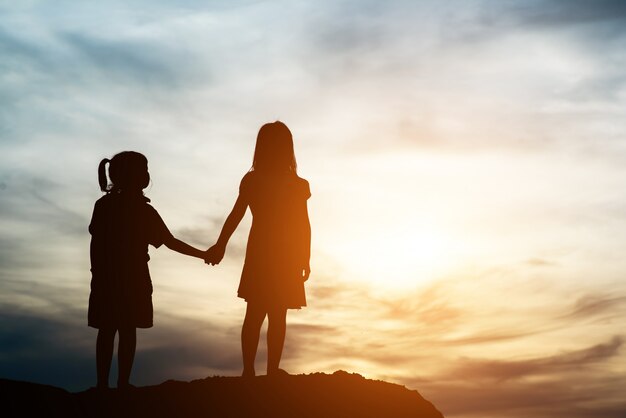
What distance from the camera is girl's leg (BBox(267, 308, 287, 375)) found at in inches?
482

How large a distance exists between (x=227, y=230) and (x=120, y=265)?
1.75 metres

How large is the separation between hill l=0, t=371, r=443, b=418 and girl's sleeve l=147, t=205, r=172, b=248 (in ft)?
6.29

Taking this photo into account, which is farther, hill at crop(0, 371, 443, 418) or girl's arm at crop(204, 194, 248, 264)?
girl's arm at crop(204, 194, 248, 264)

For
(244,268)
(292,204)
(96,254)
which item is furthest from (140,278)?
(292,204)

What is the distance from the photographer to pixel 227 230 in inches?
510

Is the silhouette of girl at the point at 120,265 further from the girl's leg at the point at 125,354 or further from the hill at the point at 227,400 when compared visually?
the hill at the point at 227,400

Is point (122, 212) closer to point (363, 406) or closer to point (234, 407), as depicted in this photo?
point (234, 407)

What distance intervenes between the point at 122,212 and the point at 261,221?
1890 millimetres

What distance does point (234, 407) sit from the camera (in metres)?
11.4

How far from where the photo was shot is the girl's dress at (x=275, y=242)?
12.4m

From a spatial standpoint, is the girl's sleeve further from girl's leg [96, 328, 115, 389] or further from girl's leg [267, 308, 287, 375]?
girl's leg [267, 308, 287, 375]

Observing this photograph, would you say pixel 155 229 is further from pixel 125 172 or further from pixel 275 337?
pixel 275 337

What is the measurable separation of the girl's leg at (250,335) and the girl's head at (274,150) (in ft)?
6.28

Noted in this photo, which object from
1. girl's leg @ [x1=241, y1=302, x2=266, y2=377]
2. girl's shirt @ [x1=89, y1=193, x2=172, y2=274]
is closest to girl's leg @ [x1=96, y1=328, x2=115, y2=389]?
girl's shirt @ [x1=89, y1=193, x2=172, y2=274]
